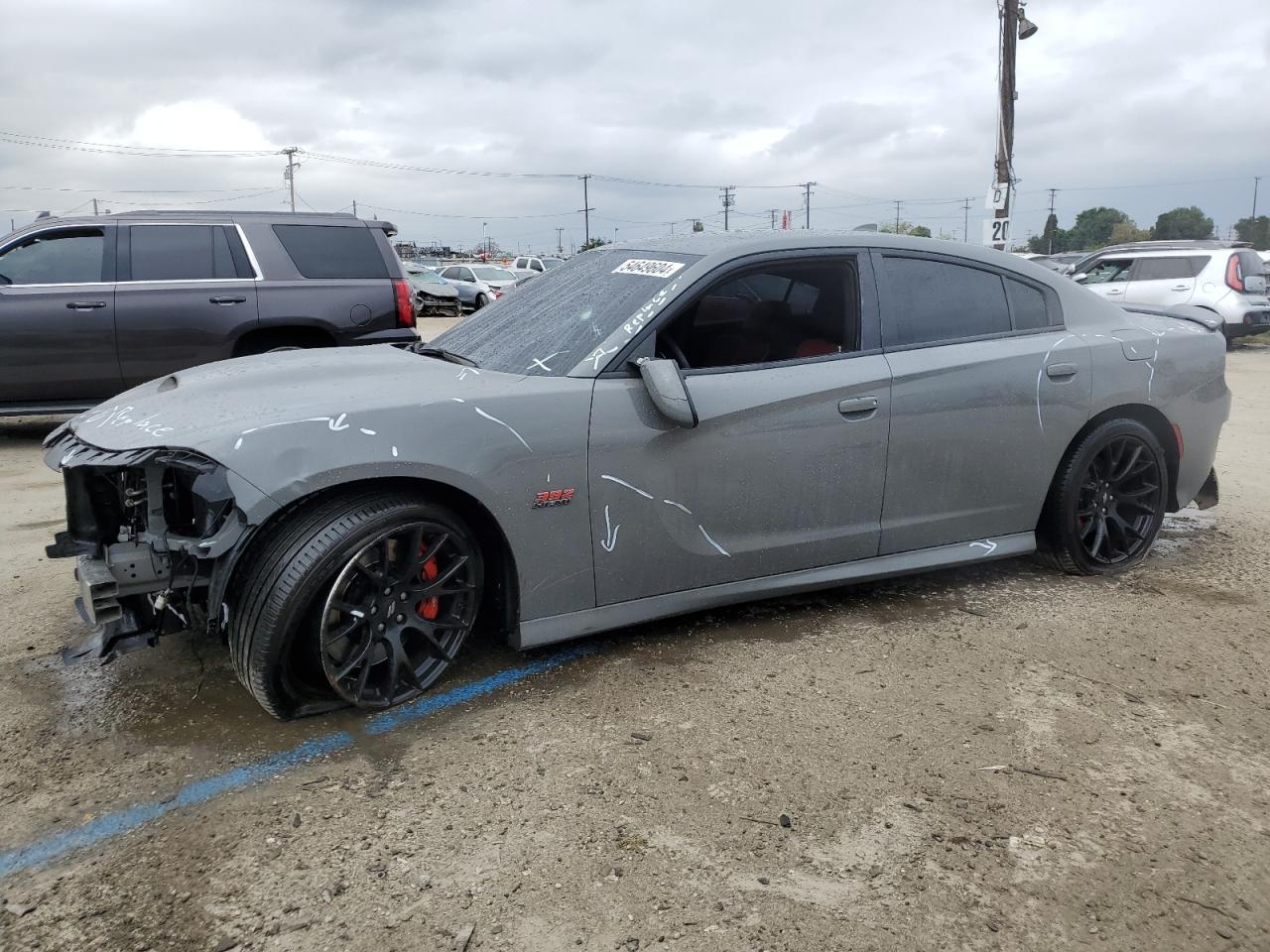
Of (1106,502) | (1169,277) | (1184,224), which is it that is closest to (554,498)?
(1106,502)

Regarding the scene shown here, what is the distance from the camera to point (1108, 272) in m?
15.7

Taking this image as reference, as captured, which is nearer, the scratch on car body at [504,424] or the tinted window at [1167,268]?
the scratch on car body at [504,424]

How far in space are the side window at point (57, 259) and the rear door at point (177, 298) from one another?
21 cm

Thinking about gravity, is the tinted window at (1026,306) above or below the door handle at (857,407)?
above

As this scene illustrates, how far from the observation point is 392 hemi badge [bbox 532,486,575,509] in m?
3.17

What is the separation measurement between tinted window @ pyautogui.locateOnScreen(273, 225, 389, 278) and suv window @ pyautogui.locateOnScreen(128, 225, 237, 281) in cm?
47

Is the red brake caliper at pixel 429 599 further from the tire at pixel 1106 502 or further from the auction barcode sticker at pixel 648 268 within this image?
the tire at pixel 1106 502

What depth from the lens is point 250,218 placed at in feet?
25.2

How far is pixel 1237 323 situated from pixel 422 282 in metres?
20.4

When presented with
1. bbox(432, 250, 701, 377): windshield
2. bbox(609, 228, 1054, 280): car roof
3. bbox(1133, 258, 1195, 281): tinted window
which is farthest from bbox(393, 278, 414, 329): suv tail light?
bbox(1133, 258, 1195, 281): tinted window

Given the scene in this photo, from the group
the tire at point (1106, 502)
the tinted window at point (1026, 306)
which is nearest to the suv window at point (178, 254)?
the tinted window at point (1026, 306)

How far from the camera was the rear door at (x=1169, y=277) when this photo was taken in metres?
15.0

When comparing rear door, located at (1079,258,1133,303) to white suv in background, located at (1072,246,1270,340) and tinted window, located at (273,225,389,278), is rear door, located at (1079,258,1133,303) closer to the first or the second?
white suv in background, located at (1072,246,1270,340)

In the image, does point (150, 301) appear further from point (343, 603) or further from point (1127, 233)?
point (1127, 233)
